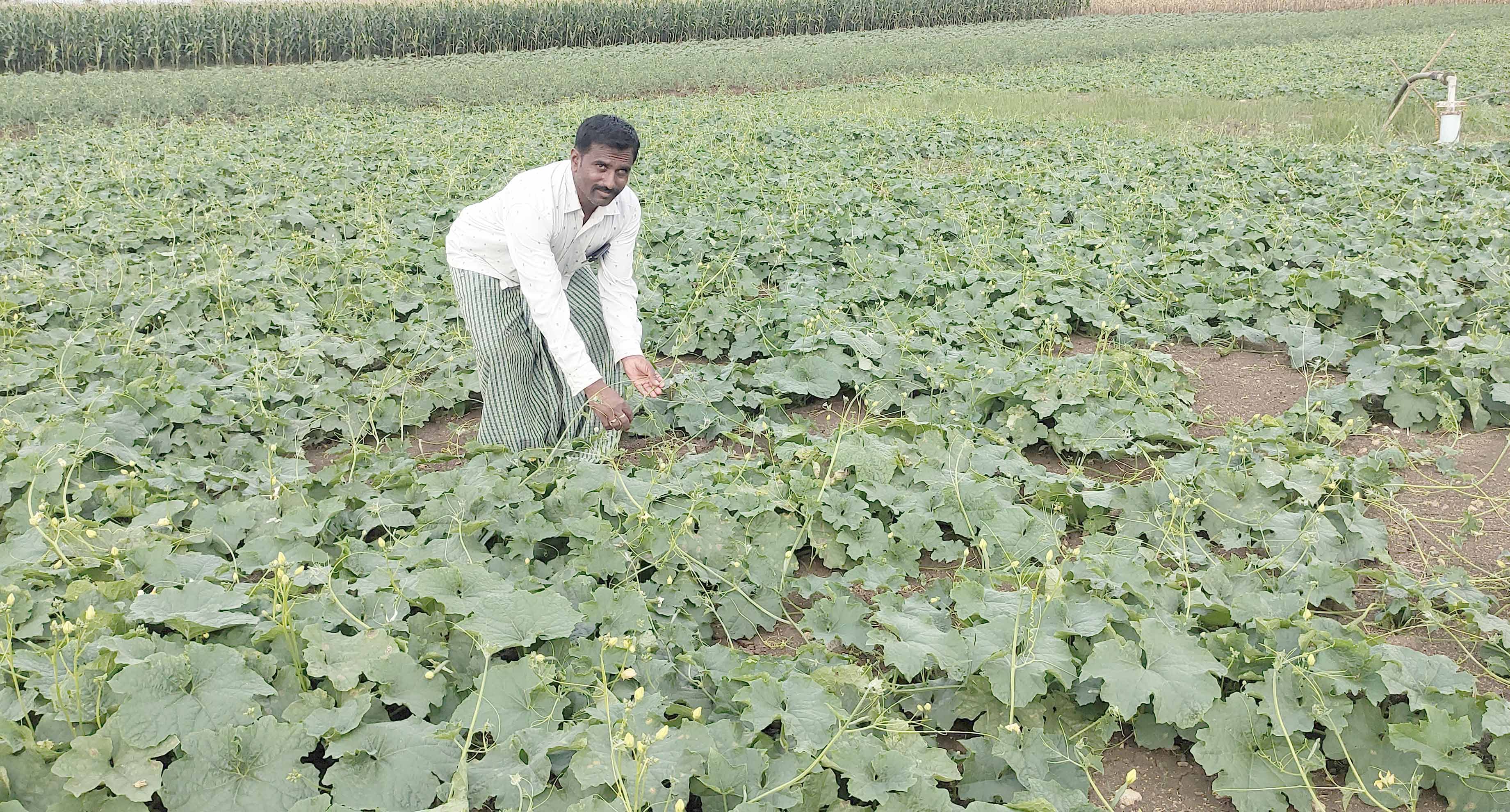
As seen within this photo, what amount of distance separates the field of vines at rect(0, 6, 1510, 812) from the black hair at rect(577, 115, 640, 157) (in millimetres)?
1157

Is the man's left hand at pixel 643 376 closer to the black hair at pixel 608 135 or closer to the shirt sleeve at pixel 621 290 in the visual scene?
the shirt sleeve at pixel 621 290

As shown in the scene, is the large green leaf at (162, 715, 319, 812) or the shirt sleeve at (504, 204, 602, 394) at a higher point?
the shirt sleeve at (504, 204, 602, 394)

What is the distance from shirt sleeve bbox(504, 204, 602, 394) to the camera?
12.4 ft

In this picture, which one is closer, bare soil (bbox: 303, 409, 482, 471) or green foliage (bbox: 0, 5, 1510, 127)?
bare soil (bbox: 303, 409, 482, 471)

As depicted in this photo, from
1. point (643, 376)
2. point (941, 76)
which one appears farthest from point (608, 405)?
point (941, 76)

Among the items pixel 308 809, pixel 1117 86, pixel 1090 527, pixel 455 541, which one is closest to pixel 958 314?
pixel 1090 527

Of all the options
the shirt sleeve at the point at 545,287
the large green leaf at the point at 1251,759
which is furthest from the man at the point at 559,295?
the large green leaf at the point at 1251,759

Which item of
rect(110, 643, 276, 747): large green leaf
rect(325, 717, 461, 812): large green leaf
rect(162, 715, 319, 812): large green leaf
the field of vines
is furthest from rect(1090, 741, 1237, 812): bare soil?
rect(110, 643, 276, 747): large green leaf

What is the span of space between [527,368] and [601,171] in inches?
44.1

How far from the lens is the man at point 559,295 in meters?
3.76

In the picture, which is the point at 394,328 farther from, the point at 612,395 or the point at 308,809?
the point at 308,809

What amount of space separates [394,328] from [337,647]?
3.47 m

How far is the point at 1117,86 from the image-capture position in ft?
59.0

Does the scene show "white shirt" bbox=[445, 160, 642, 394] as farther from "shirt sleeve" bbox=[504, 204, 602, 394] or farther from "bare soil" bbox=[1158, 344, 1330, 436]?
"bare soil" bbox=[1158, 344, 1330, 436]
